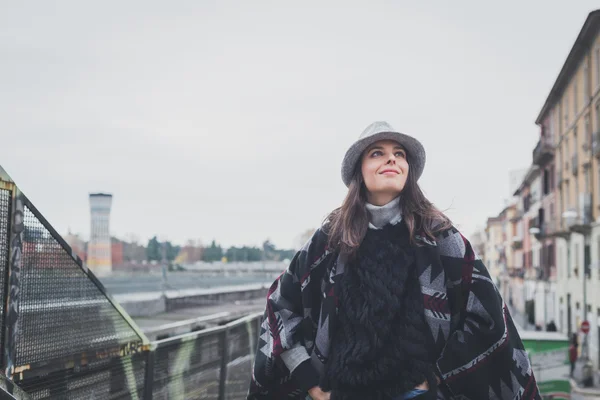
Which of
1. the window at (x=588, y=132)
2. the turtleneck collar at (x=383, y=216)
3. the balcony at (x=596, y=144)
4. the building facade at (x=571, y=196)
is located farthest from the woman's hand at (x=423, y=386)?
the window at (x=588, y=132)

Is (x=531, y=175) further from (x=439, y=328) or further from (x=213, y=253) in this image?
(x=439, y=328)

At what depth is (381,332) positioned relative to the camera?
9.11 feet

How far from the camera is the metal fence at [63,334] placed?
2818 millimetres

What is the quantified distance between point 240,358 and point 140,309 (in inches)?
708

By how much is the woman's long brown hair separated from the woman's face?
2.0 inches

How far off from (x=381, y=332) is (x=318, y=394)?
375 mm

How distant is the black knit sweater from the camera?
8.98ft

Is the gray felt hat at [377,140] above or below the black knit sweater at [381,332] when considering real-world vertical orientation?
above

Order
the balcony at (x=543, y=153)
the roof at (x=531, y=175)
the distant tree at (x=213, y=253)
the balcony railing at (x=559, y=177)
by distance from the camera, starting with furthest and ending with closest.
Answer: the distant tree at (x=213, y=253) → the roof at (x=531, y=175) → the balcony at (x=543, y=153) → the balcony railing at (x=559, y=177)

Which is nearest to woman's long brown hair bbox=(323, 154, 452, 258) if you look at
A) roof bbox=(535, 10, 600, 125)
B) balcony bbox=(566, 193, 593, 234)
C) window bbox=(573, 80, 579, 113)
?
balcony bbox=(566, 193, 593, 234)

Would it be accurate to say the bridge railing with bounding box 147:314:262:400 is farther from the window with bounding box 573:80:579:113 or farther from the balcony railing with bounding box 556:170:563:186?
the balcony railing with bounding box 556:170:563:186

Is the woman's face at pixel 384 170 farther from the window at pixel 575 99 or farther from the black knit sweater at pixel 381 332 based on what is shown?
the window at pixel 575 99

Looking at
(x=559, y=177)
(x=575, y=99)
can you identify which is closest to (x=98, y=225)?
(x=575, y=99)

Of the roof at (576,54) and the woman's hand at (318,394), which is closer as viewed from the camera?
the woman's hand at (318,394)
